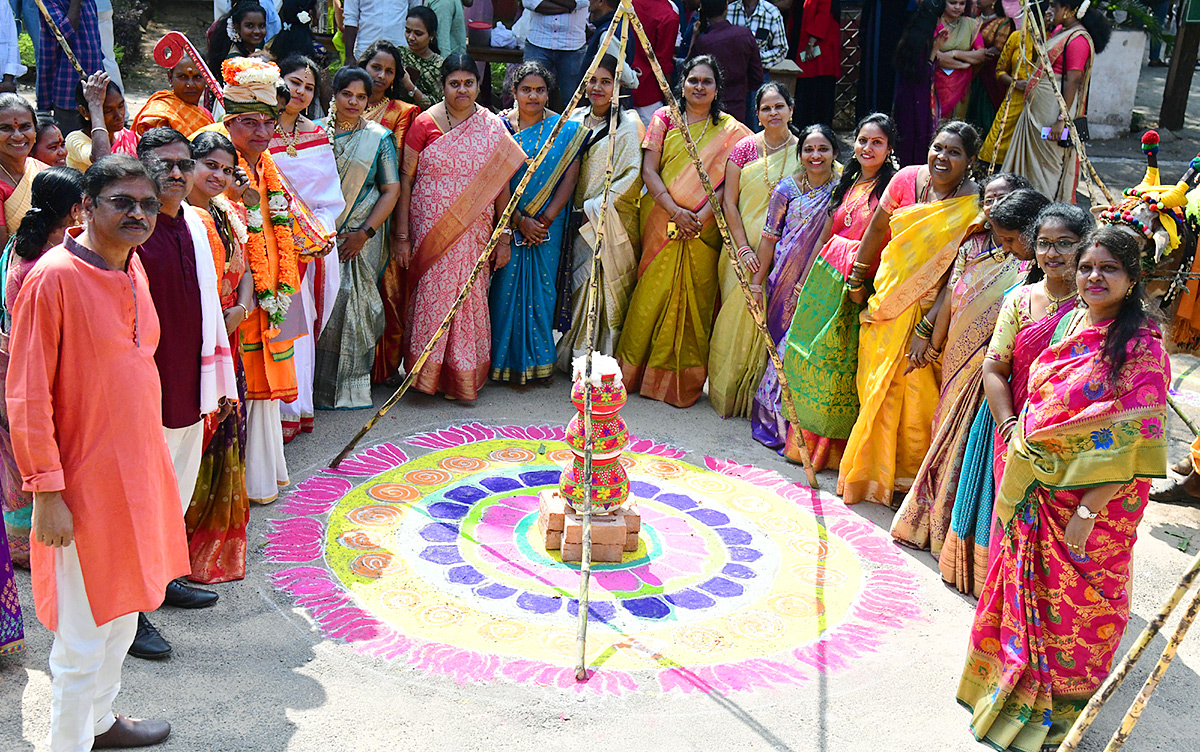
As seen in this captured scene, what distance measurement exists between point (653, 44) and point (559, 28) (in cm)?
76

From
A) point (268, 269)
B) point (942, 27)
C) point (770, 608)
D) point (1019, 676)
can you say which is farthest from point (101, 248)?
point (942, 27)

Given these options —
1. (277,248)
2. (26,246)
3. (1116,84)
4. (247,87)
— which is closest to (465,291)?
(277,248)

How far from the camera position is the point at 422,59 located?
740 centimetres

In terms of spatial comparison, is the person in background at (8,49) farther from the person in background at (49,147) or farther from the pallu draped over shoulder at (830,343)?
the pallu draped over shoulder at (830,343)

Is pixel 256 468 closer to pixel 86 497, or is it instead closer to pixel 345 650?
pixel 345 650

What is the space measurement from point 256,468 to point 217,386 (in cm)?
137

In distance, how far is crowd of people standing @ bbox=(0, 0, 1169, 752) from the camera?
10.5ft

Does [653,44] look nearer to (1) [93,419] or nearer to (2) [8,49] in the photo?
(2) [8,49]

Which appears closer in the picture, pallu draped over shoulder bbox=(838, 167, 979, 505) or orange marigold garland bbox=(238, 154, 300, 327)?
orange marigold garland bbox=(238, 154, 300, 327)

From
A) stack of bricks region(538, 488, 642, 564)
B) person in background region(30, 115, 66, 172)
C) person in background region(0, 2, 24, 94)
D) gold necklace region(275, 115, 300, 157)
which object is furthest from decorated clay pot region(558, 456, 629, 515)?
person in background region(0, 2, 24, 94)

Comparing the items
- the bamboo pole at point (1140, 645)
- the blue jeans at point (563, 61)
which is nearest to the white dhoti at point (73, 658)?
the bamboo pole at point (1140, 645)

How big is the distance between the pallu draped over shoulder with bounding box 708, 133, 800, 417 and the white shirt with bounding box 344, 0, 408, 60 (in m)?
3.36

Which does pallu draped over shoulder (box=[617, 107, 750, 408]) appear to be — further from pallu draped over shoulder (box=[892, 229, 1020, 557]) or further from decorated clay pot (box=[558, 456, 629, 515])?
decorated clay pot (box=[558, 456, 629, 515])

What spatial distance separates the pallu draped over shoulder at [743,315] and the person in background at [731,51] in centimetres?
214
